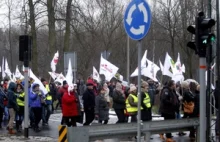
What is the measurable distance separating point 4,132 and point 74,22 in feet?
59.2

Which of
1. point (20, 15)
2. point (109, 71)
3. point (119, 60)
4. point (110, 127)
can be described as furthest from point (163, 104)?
point (119, 60)

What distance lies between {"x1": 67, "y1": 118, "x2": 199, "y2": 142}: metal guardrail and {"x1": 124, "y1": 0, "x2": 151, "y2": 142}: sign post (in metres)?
2.00

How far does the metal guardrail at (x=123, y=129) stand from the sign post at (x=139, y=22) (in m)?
2.00

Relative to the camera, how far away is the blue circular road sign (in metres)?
7.66

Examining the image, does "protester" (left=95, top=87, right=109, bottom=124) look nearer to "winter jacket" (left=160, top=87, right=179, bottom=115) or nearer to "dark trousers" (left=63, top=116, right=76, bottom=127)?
"dark trousers" (left=63, top=116, right=76, bottom=127)

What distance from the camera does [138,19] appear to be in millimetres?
7789

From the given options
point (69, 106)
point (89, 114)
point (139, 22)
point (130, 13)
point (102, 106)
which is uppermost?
point (130, 13)

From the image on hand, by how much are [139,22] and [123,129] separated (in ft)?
11.7

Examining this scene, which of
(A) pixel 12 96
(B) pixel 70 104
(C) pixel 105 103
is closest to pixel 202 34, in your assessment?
(B) pixel 70 104

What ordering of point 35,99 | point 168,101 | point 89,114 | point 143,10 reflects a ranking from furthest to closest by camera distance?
1. point 35,99
2. point 89,114
3. point 168,101
4. point 143,10

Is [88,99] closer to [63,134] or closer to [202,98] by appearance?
[202,98]

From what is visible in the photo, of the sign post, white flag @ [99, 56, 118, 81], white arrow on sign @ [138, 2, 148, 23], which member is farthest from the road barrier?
white flag @ [99, 56, 118, 81]

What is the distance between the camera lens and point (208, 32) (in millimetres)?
10297

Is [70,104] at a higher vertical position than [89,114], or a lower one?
higher
